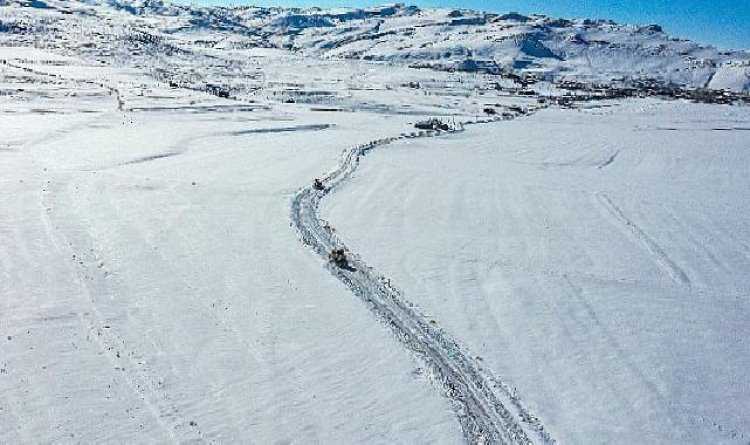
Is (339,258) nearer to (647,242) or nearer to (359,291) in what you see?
(359,291)

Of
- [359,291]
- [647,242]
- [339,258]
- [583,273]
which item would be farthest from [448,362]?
[647,242]

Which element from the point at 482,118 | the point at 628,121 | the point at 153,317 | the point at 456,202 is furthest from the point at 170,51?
the point at 153,317

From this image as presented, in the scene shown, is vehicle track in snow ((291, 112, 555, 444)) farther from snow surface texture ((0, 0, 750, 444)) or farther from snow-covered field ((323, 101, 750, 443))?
snow-covered field ((323, 101, 750, 443))

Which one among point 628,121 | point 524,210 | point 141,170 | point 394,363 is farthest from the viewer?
point 628,121

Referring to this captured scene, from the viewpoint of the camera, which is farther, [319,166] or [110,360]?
[319,166]

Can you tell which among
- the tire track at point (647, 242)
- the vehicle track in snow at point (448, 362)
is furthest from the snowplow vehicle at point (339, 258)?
the tire track at point (647, 242)

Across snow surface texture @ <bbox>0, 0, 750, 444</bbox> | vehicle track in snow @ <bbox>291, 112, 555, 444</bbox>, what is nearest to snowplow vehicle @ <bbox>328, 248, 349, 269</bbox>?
vehicle track in snow @ <bbox>291, 112, 555, 444</bbox>

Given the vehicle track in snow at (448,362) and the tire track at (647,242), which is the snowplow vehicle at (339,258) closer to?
the vehicle track in snow at (448,362)

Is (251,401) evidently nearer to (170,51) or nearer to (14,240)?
(14,240)
